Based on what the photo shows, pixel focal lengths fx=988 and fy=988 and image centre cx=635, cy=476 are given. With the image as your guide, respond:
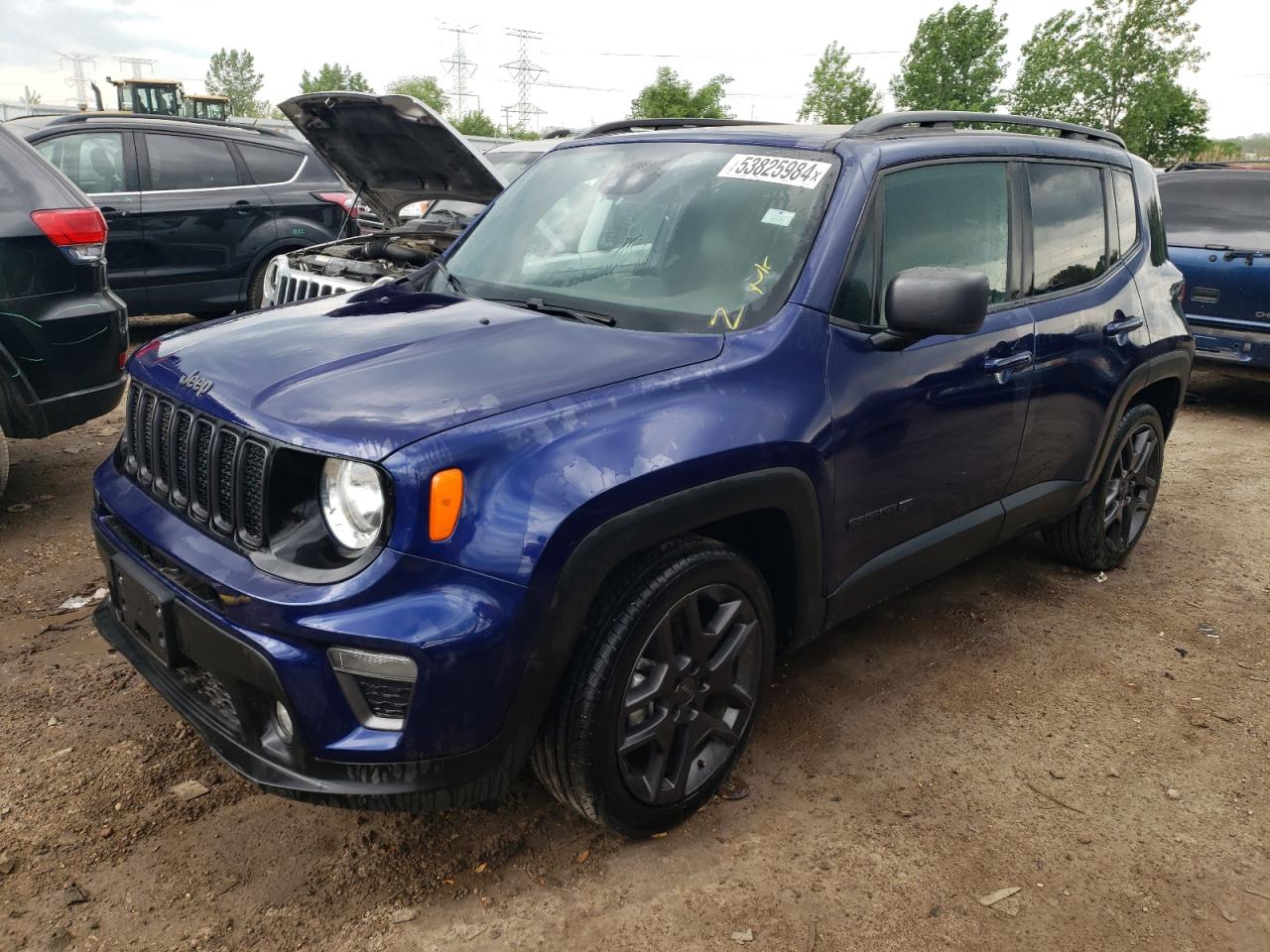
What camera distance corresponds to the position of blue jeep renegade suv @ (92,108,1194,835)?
2.02 m

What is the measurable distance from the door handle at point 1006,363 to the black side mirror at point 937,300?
0.53 m

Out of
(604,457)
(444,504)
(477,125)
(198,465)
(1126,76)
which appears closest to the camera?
(444,504)

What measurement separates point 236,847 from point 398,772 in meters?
0.73

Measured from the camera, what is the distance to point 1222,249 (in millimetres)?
7141

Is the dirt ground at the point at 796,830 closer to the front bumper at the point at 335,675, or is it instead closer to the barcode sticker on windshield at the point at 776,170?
the front bumper at the point at 335,675

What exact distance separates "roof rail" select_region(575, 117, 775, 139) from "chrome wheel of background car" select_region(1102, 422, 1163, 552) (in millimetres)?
2169

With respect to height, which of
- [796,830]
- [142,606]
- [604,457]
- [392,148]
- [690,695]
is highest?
[392,148]

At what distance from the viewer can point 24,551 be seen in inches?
165

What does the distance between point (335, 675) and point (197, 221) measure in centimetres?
657

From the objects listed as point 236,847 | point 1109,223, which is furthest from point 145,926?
point 1109,223

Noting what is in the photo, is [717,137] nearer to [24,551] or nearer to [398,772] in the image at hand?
[398,772]

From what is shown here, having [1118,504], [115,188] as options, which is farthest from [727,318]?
[115,188]

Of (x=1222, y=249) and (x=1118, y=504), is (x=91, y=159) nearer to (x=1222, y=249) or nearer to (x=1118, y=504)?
(x=1118, y=504)

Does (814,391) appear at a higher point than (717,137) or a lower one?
lower
